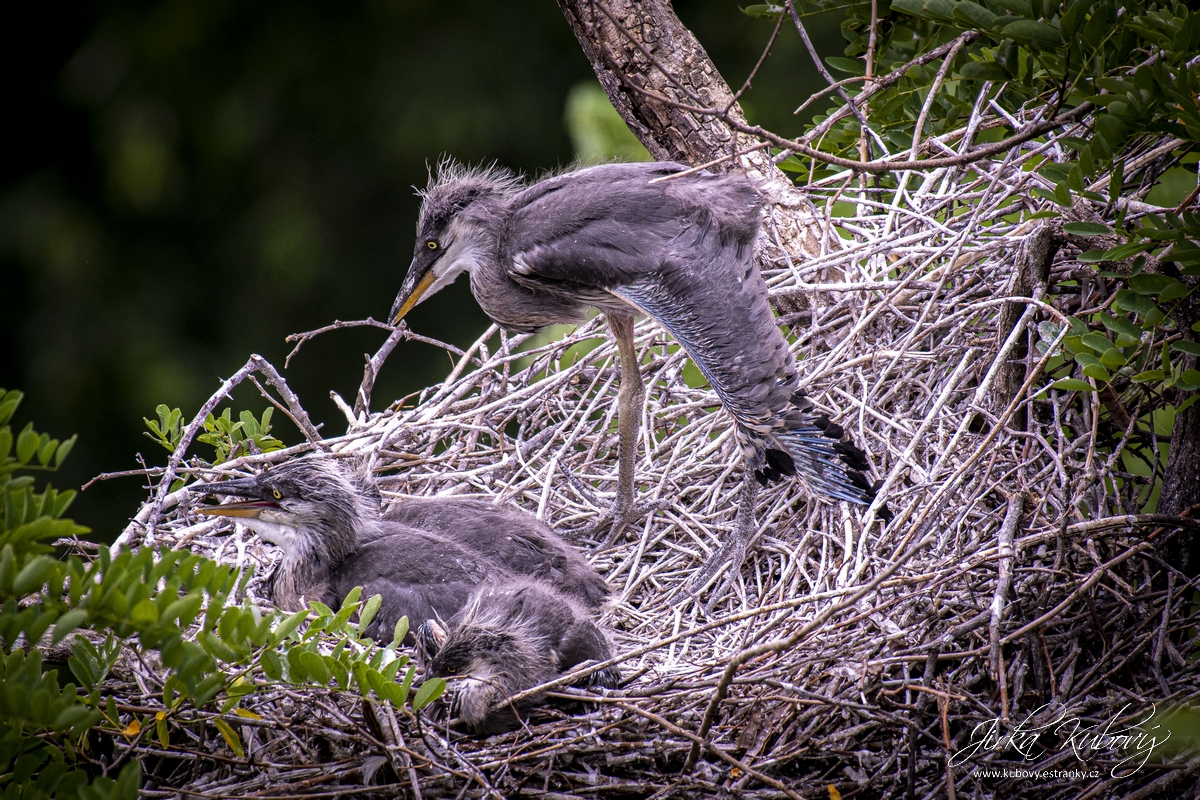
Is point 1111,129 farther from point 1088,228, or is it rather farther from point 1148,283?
point 1148,283

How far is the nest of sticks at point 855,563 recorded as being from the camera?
5.57 feet

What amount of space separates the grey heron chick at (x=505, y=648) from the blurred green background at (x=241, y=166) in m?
2.27

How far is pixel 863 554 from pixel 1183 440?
2.35ft

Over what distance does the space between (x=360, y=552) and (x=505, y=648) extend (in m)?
0.60

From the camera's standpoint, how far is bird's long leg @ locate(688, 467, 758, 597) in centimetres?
258

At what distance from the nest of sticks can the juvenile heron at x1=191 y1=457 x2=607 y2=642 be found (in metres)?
0.19

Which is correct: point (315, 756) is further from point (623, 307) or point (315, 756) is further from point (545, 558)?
point (623, 307)

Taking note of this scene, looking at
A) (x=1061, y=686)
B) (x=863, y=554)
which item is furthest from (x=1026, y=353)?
(x=1061, y=686)

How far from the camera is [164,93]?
4914mm

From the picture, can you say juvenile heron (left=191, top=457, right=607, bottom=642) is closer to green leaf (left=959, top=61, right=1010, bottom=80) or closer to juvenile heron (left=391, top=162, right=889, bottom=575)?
juvenile heron (left=391, top=162, right=889, bottom=575)

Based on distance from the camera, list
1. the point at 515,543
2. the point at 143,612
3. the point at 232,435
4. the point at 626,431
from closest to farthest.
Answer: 1. the point at 143,612
2. the point at 515,543
3. the point at 232,435
4. the point at 626,431

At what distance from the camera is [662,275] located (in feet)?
7.64

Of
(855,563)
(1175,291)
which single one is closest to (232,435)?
(855,563)

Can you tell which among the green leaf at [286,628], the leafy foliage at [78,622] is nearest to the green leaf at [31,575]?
the leafy foliage at [78,622]
